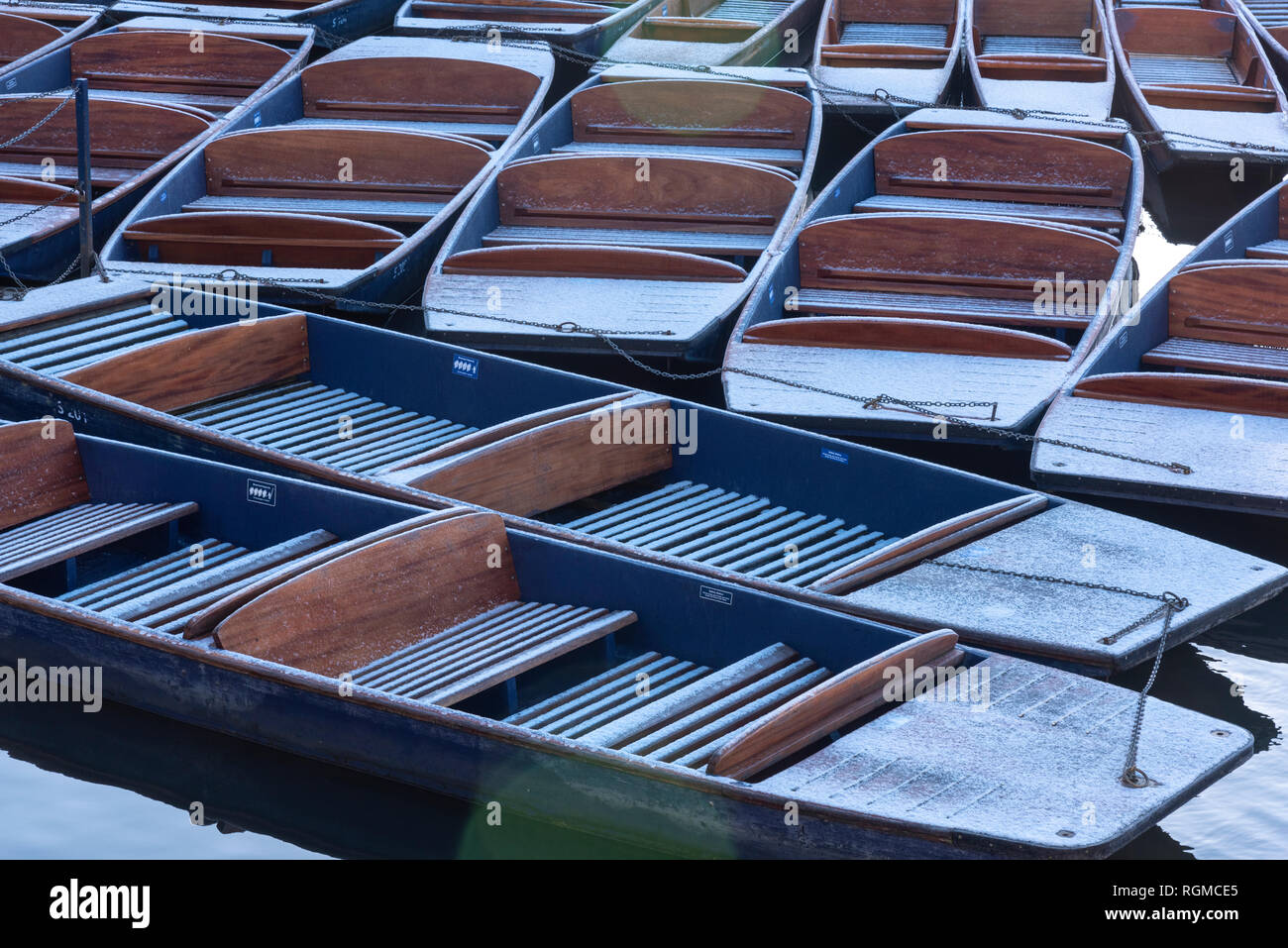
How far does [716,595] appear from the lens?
17.7 feet

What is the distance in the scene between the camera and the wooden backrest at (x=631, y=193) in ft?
29.3

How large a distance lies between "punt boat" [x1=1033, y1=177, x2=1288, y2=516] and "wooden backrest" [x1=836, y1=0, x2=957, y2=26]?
14.0 feet

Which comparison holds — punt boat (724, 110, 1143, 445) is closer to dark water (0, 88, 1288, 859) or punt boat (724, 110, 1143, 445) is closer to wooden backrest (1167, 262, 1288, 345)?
wooden backrest (1167, 262, 1288, 345)

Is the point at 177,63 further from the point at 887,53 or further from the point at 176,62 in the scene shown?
the point at 887,53

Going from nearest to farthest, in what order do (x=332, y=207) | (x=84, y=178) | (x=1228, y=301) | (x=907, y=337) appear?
(x=907, y=337)
(x=1228, y=301)
(x=84, y=178)
(x=332, y=207)

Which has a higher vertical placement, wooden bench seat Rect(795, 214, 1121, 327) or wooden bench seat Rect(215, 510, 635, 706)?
wooden bench seat Rect(795, 214, 1121, 327)

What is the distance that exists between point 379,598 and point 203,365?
2.19m

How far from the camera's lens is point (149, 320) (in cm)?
751

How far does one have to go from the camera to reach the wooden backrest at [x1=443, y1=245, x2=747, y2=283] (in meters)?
8.03

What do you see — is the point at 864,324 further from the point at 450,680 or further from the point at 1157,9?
the point at 1157,9

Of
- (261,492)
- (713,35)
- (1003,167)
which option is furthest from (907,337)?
(713,35)

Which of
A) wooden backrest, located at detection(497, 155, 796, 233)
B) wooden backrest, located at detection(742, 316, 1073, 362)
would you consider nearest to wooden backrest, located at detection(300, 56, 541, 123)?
wooden backrest, located at detection(497, 155, 796, 233)

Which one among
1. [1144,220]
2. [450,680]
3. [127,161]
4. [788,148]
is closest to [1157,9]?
[1144,220]

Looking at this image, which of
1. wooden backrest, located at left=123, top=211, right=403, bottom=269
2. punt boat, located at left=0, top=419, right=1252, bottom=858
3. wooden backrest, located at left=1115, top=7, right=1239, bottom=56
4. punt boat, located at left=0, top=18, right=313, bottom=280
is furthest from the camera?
wooden backrest, located at left=1115, top=7, right=1239, bottom=56
